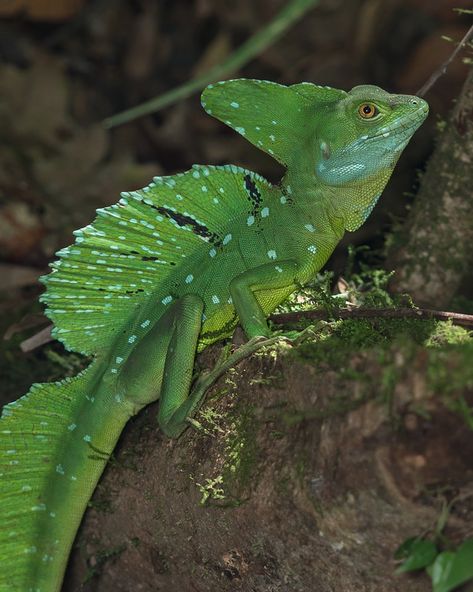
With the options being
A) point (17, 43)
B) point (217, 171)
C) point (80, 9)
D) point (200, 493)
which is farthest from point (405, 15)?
point (200, 493)

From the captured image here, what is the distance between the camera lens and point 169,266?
9.71 feet

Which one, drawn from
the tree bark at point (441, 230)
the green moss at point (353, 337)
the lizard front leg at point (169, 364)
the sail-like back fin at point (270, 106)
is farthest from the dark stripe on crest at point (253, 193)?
the tree bark at point (441, 230)

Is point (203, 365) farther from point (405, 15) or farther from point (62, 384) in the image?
point (405, 15)

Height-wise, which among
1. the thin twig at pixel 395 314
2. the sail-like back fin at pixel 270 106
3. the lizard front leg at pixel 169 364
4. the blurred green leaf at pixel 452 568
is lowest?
the blurred green leaf at pixel 452 568

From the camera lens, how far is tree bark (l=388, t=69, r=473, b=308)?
348 centimetres

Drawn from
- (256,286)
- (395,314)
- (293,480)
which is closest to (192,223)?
(256,286)

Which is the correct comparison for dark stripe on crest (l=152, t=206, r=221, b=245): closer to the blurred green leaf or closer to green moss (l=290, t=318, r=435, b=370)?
green moss (l=290, t=318, r=435, b=370)

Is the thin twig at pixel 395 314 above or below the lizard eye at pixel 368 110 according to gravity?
below

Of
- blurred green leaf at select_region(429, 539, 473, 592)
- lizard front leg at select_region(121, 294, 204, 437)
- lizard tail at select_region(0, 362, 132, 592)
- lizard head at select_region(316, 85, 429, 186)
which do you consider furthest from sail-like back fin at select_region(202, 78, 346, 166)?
blurred green leaf at select_region(429, 539, 473, 592)

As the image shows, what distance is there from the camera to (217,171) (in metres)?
2.95

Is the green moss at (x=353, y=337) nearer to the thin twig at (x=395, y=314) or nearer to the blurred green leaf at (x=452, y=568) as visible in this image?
Answer: the thin twig at (x=395, y=314)

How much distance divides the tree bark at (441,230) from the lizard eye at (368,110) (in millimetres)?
754

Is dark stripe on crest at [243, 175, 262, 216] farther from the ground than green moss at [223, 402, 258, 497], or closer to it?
farther from the ground

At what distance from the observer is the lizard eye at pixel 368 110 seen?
2808mm
